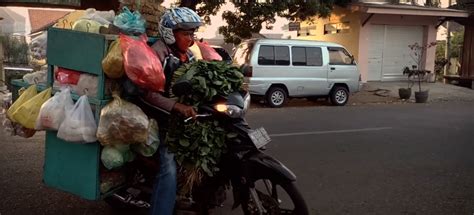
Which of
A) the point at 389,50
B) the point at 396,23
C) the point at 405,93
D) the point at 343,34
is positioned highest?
the point at 396,23

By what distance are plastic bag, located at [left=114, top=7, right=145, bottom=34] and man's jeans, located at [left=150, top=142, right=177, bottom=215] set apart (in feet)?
2.79

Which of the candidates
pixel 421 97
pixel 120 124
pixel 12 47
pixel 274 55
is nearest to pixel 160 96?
pixel 120 124

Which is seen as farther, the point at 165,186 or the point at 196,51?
the point at 196,51

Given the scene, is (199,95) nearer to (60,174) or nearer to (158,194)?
(158,194)

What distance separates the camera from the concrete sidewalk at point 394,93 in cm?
1626

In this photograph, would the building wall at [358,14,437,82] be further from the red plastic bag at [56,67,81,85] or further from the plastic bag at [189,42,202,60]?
the red plastic bag at [56,67,81,85]

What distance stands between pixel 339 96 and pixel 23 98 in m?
12.1

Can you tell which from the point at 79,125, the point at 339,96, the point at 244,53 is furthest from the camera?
the point at 339,96

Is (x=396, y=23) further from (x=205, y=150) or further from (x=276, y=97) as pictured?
(x=205, y=150)

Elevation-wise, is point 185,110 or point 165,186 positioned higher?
point 185,110

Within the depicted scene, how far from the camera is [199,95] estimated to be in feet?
11.3

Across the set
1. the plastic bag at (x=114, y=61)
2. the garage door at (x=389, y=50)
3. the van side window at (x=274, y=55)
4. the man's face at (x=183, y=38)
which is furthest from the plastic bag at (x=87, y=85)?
the garage door at (x=389, y=50)

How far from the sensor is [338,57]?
15.1 m

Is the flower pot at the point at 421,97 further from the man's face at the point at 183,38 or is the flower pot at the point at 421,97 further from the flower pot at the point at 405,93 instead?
the man's face at the point at 183,38
